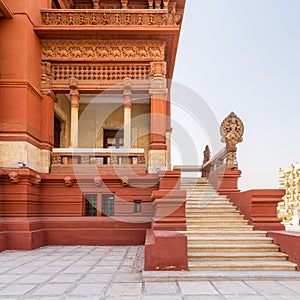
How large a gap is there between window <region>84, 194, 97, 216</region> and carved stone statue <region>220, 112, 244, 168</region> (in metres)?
4.08

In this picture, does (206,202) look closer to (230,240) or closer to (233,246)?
(230,240)

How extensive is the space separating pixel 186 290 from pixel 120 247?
168 inches

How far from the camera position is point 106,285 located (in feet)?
15.6

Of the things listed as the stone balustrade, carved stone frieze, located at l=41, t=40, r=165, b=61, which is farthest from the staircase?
carved stone frieze, located at l=41, t=40, r=165, b=61

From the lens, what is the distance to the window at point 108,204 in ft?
30.7

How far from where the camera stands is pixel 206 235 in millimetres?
6910

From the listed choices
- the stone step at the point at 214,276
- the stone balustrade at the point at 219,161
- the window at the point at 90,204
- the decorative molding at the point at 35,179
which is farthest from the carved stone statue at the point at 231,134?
the decorative molding at the point at 35,179

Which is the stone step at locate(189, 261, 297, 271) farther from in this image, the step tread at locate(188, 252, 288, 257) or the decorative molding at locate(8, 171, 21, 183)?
the decorative molding at locate(8, 171, 21, 183)

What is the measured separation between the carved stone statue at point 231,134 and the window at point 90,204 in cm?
408

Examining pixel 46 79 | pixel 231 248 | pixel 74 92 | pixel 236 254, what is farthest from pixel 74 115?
pixel 236 254

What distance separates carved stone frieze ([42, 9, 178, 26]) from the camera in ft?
31.3

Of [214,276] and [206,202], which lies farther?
[206,202]

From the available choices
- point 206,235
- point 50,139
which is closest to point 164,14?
point 50,139

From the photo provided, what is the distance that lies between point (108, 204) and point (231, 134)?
13.7 feet
